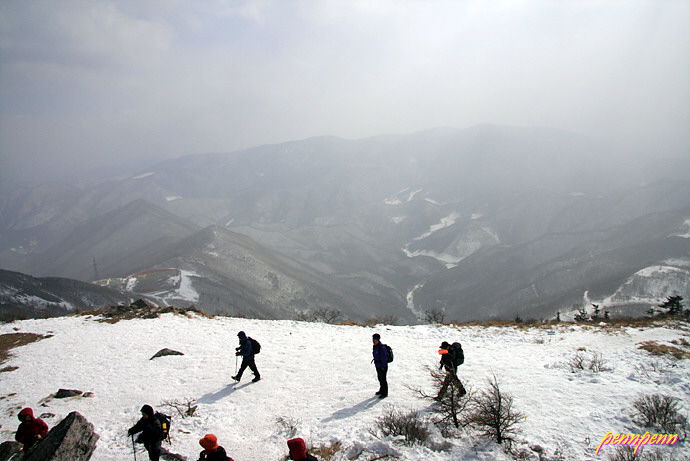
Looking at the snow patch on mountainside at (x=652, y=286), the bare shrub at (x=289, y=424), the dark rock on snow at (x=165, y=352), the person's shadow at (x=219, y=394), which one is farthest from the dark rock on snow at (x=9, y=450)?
the snow patch on mountainside at (x=652, y=286)

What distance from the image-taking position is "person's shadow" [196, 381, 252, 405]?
340 inches

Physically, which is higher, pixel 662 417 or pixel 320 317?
pixel 662 417

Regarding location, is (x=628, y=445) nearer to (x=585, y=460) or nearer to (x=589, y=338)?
(x=585, y=460)

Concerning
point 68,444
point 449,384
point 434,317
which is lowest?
point 434,317

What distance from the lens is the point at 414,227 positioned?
196 m

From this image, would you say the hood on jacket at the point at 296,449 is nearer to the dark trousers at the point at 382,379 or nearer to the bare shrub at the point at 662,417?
the dark trousers at the point at 382,379

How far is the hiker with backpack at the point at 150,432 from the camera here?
5.46 metres

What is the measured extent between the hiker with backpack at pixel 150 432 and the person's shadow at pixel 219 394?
3.08 meters

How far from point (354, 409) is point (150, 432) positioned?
436cm

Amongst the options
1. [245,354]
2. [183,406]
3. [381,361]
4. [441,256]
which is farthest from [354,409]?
[441,256]

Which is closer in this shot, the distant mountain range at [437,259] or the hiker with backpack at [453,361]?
the hiker with backpack at [453,361]

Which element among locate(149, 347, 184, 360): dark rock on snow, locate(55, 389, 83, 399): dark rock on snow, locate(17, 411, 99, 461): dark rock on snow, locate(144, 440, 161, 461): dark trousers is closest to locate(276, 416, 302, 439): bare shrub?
locate(144, 440, 161, 461): dark trousers

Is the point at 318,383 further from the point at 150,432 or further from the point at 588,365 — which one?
the point at 588,365

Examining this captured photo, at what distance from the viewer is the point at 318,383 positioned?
9.78 m
